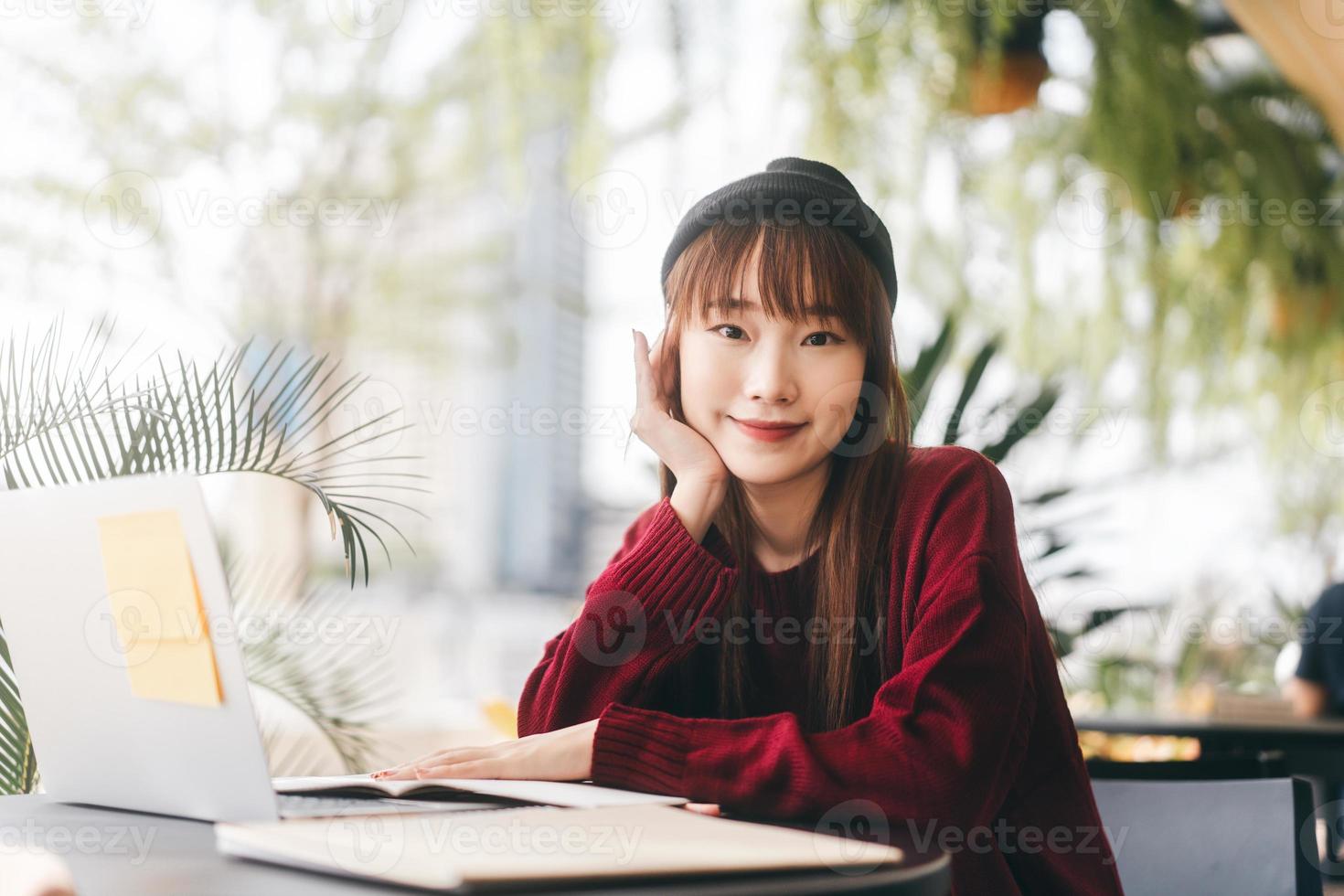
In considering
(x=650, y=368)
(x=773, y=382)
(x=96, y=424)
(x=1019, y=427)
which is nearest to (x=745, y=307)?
(x=773, y=382)

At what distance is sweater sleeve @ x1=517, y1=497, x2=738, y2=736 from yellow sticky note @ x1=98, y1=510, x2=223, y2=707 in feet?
1.67

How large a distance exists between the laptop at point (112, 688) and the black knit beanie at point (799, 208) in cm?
73

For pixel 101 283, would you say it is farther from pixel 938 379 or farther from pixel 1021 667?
pixel 1021 667

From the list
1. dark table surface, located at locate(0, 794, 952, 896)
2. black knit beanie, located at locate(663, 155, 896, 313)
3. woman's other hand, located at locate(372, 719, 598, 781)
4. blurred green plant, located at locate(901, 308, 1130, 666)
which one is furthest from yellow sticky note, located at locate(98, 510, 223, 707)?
blurred green plant, located at locate(901, 308, 1130, 666)

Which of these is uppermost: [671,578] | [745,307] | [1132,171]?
[1132,171]

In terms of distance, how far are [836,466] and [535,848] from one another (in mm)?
728

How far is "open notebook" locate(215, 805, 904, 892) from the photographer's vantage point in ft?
2.10

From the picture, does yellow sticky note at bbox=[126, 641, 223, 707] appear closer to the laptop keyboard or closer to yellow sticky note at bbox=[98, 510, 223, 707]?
yellow sticky note at bbox=[98, 510, 223, 707]

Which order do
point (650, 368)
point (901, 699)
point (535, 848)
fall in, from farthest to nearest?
1. point (650, 368)
2. point (901, 699)
3. point (535, 848)

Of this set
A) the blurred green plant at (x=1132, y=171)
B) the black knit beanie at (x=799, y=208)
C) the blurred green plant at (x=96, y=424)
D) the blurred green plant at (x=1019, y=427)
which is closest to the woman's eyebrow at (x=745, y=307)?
the black knit beanie at (x=799, y=208)

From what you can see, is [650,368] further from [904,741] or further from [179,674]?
[179,674]

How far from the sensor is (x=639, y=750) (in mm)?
1011

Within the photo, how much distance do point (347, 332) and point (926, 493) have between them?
18.1 ft

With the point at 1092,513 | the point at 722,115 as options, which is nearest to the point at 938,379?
the point at 1092,513
